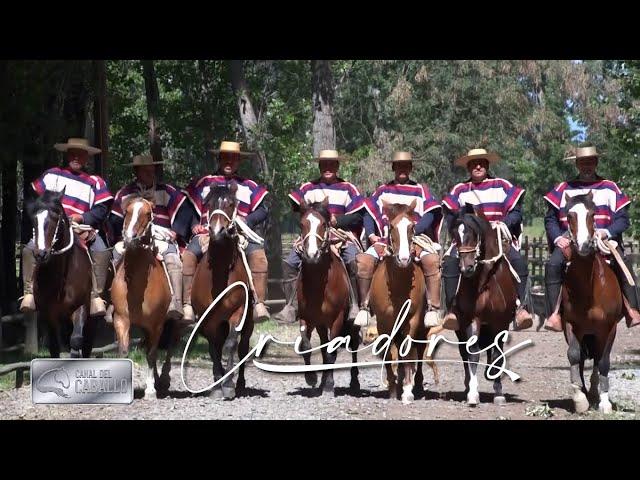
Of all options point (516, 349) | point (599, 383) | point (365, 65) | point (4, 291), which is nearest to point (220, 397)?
point (516, 349)

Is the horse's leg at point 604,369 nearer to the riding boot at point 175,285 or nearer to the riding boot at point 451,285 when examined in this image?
the riding boot at point 451,285

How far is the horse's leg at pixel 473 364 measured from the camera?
35.1 ft

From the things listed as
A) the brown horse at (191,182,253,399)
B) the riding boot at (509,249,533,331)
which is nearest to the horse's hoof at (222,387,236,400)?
the brown horse at (191,182,253,399)

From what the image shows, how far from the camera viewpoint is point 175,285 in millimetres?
11164

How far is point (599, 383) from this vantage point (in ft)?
35.2

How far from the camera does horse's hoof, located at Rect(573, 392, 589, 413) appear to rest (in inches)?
407

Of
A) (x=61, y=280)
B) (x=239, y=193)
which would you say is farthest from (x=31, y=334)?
(x=239, y=193)

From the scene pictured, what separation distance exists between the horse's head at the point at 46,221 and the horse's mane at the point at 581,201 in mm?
5006

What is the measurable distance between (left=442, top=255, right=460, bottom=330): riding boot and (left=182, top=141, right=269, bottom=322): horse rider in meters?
1.96

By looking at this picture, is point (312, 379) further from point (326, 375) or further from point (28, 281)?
point (28, 281)

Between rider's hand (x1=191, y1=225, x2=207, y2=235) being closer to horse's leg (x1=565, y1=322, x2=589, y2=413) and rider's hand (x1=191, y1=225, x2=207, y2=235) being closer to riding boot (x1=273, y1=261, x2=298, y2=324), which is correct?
riding boot (x1=273, y1=261, x2=298, y2=324)

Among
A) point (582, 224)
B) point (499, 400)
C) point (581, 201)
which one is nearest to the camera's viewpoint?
point (582, 224)

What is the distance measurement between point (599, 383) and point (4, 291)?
9.62 metres

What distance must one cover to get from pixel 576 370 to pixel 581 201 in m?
1.87
